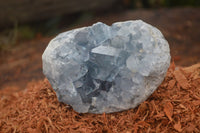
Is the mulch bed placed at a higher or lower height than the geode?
lower

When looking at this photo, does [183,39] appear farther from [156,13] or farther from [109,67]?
[109,67]

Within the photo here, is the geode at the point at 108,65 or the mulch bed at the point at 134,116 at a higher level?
the geode at the point at 108,65

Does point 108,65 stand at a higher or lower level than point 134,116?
higher

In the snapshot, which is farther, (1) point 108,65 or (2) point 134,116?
(2) point 134,116
